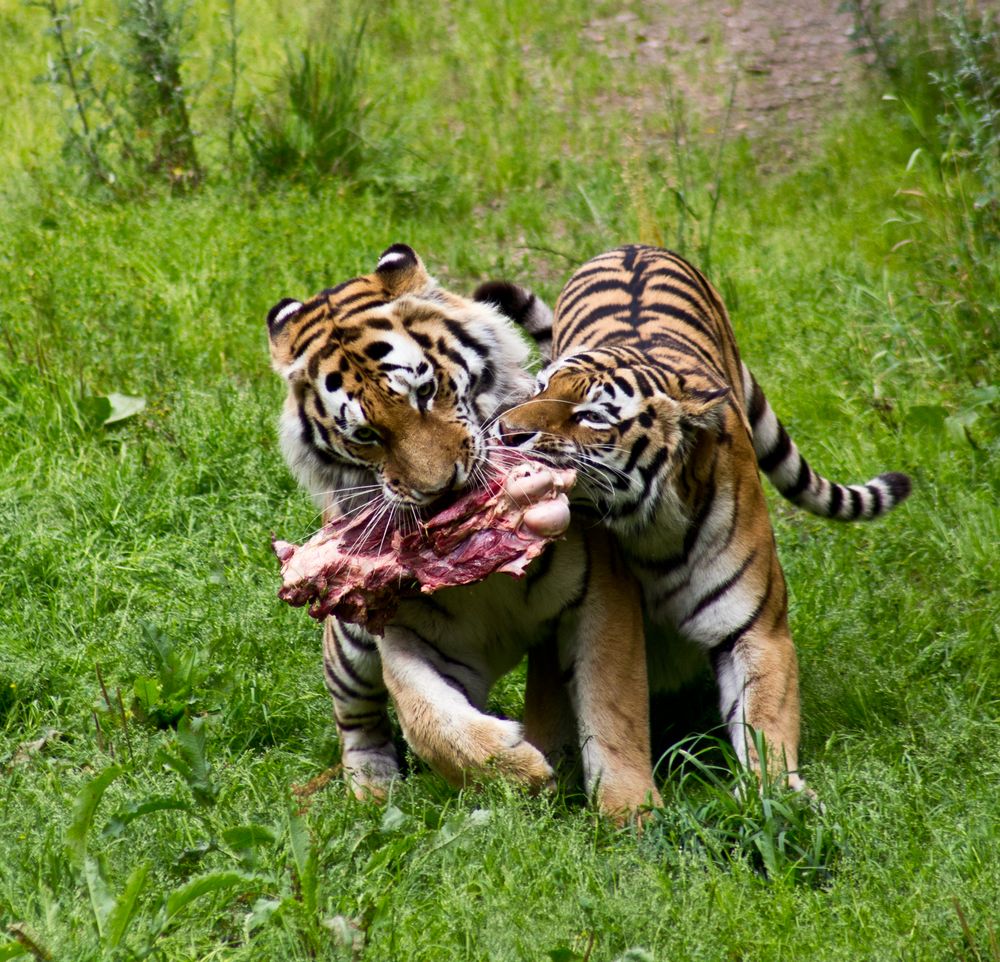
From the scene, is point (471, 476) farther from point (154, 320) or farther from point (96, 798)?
point (154, 320)

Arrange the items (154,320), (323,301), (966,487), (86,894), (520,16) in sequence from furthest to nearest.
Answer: (520,16) < (154,320) < (966,487) < (323,301) < (86,894)

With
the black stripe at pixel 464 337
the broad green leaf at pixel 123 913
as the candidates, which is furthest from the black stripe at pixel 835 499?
the broad green leaf at pixel 123 913

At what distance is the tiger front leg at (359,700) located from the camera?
3.76 metres

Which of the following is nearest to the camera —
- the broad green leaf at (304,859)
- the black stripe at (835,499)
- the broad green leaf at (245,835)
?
the broad green leaf at (304,859)

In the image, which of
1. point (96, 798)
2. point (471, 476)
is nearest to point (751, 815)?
point (471, 476)

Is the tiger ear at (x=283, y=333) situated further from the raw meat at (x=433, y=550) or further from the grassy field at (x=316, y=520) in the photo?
the grassy field at (x=316, y=520)

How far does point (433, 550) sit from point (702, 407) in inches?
31.6

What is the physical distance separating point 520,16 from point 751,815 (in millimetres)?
7664

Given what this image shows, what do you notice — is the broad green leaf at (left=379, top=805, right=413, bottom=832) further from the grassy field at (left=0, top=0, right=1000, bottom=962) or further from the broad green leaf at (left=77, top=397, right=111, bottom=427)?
the broad green leaf at (left=77, top=397, right=111, bottom=427)

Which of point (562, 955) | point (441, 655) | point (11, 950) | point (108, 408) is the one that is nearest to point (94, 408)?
point (108, 408)

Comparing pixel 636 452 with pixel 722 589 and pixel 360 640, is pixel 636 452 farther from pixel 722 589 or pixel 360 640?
pixel 360 640

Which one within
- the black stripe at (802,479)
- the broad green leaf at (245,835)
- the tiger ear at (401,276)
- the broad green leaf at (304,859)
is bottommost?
the black stripe at (802,479)

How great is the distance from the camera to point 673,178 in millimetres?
7758

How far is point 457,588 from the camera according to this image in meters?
3.36
